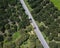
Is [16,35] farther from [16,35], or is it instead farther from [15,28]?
[15,28]

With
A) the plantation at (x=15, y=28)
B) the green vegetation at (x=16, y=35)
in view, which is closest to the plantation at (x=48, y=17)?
the plantation at (x=15, y=28)

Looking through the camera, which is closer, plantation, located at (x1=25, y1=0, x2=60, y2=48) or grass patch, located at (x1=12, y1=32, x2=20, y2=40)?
plantation, located at (x1=25, y1=0, x2=60, y2=48)

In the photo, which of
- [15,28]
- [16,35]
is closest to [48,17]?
[15,28]

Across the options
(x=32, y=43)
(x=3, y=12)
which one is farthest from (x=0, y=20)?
(x=32, y=43)

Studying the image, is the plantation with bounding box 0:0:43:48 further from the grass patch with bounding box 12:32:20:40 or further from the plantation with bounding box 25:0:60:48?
the plantation with bounding box 25:0:60:48

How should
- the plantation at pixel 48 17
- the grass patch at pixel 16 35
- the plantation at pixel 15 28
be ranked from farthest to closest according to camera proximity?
the grass patch at pixel 16 35 < the plantation at pixel 15 28 < the plantation at pixel 48 17

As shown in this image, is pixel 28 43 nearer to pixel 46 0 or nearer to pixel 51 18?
pixel 51 18

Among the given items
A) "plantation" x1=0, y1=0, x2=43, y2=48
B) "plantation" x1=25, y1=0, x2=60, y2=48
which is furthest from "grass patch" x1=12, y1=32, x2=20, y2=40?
"plantation" x1=25, y1=0, x2=60, y2=48

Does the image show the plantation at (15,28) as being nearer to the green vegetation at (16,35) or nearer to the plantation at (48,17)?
the green vegetation at (16,35)
